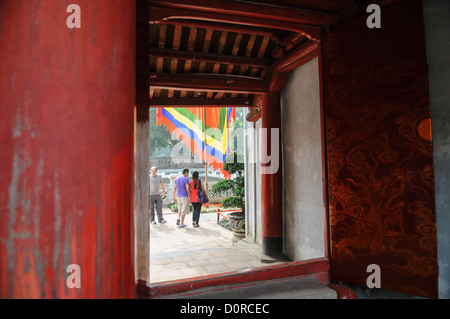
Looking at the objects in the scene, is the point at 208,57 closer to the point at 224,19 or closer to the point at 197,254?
the point at 224,19

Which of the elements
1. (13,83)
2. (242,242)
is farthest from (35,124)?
(242,242)

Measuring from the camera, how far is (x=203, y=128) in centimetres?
876

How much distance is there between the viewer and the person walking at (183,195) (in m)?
6.50

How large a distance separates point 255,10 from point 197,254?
11.0ft

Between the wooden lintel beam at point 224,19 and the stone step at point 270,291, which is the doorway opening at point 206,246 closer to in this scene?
the stone step at point 270,291

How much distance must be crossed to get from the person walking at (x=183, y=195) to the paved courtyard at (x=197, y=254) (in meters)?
0.45

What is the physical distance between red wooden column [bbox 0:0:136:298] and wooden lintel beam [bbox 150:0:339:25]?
1.20 meters

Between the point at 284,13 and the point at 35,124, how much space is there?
6.90 feet

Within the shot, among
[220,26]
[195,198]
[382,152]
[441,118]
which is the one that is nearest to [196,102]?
[220,26]

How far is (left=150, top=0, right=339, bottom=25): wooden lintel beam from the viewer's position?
6.99 ft

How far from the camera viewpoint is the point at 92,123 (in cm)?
104

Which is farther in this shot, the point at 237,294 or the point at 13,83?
the point at 237,294

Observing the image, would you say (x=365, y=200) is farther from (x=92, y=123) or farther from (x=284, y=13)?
(x=92, y=123)

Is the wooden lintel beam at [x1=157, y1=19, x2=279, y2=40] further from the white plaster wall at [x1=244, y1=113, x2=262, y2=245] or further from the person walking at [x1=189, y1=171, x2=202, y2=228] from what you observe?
the person walking at [x1=189, y1=171, x2=202, y2=228]
